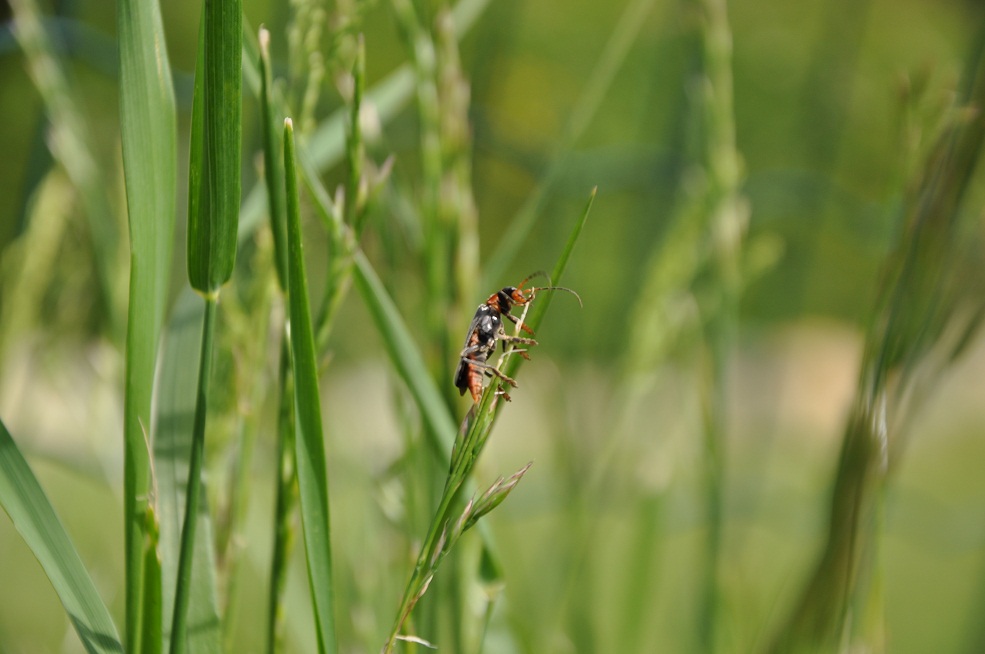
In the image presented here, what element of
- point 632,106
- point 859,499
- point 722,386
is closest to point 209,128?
point 859,499

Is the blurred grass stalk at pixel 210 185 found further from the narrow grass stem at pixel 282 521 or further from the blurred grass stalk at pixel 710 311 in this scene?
the blurred grass stalk at pixel 710 311

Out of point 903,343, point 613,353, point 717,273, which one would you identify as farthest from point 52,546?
point 613,353

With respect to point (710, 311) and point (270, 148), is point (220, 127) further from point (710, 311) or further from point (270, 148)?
point (710, 311)

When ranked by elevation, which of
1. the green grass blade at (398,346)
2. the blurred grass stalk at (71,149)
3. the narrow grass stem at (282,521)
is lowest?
the narrow grass stem at (282,521)

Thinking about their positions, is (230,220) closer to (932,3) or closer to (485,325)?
(485,325)

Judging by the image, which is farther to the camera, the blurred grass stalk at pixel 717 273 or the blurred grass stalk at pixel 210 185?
the blurred grass stalk at pixel 717 273

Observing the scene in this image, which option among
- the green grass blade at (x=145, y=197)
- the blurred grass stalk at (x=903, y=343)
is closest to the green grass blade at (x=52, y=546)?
the green grass blade at (x=145, y=197)

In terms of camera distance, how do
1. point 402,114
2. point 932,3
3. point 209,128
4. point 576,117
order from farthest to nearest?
point 932,3
point 402,114
point 576,117
point 209,128

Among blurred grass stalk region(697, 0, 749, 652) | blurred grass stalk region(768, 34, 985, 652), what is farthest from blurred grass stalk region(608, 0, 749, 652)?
blurred grass stalk region(768, 34, 985, 652)
